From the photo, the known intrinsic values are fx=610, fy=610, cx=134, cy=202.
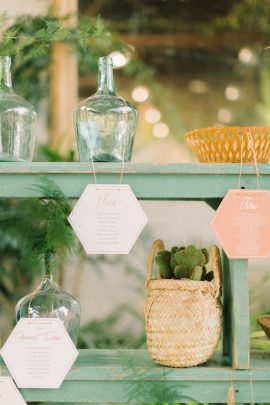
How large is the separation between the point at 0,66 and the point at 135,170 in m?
0.38

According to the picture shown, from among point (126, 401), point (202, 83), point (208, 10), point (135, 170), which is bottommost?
point (126, 401)

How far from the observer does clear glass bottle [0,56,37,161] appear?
1255 mm

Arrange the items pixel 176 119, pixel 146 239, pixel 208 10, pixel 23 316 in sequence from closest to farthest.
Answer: pixel 23 316 → pixel 146 239 → pixel 176 119 → pixel 208 10

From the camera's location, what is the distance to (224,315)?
1.36 m

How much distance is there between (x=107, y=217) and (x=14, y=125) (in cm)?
29

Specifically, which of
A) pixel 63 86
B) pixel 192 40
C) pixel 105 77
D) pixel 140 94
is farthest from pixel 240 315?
pixel 192 40

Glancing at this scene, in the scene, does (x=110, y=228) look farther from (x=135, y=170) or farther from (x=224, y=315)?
(x=224, y=315)

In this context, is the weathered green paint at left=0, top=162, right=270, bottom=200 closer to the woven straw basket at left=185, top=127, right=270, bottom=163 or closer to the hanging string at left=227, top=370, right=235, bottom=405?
the woven straw basket at left=185, top=127, right=270, bottom=163

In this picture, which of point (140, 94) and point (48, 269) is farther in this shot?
point (140, 94)

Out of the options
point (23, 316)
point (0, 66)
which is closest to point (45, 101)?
point (0, 66)

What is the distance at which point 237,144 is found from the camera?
48.4 inches

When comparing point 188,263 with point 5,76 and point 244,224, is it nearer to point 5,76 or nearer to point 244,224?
point 244,224

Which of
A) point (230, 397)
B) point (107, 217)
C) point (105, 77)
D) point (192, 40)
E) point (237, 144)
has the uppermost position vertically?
point (192, 40)

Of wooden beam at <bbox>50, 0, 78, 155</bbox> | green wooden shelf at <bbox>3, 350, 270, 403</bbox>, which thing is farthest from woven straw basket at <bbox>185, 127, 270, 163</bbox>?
wooden beam at <bbox>50, 0, 78, 155</bbox>
